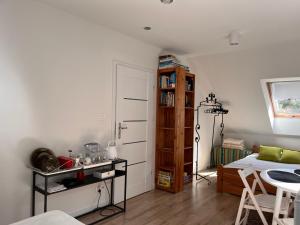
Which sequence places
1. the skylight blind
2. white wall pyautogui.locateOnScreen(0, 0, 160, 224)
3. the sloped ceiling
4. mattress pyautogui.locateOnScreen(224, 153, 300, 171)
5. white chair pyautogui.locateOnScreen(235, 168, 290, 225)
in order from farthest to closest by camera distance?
the skylight blind → the sloped ceiling → mattress pyautogui.locateOnScreen(224, 153, 300, 171) → white chair pyautogui.locateOnScreen(235, 168, 290, 225) → white wall pyautogui.locateOnScreen(0, 0, 160, 224)

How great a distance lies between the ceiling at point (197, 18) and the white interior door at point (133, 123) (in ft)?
2.14

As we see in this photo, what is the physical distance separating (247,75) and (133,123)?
2.36 meters

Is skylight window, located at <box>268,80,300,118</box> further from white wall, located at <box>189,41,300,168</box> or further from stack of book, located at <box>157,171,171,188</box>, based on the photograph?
stack of book, located at <box>157,171,171,188</box>

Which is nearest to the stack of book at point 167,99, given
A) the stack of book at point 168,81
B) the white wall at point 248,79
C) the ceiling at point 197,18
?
the stack of book at point 168,81

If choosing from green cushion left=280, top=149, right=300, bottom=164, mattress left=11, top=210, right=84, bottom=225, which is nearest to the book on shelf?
green cushion left=280, top=149, right=300, bottom=164

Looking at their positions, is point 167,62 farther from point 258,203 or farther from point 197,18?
point 258,203

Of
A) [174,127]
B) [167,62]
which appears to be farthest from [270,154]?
[167,62]

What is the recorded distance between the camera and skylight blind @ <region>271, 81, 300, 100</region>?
431cm

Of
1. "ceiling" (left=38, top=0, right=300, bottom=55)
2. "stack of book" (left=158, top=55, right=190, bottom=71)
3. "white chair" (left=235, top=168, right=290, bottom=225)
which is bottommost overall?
"white chair" (left=235, top=168, right=290, bottom=225)

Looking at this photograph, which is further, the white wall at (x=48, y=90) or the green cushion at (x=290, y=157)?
the green cushion at (x=290, y=157)

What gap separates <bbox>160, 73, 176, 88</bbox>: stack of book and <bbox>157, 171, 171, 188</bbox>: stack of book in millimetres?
1458

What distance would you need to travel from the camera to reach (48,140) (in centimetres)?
259

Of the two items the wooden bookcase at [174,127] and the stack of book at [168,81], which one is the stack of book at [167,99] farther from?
the stack of book at [168,81]

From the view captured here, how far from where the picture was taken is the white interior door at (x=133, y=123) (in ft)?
11.1
